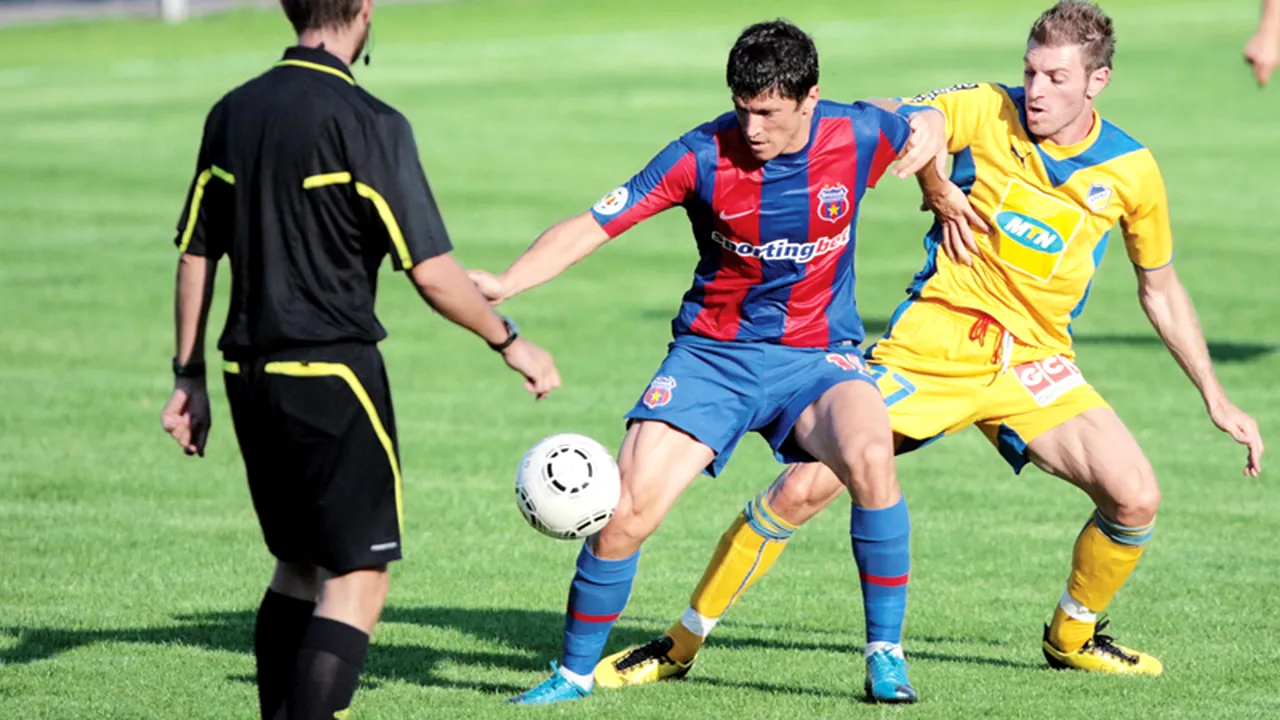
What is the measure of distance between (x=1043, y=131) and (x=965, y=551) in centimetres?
261

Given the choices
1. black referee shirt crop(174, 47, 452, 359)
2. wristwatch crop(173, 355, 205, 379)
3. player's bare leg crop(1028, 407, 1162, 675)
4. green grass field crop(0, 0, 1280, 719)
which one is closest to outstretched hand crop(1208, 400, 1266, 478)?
player's bare leg crop(1028, 407, 1162, 675)

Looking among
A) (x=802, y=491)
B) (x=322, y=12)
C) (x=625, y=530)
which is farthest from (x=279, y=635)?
(x=802, y=491)

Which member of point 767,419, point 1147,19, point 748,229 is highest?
point 748,229

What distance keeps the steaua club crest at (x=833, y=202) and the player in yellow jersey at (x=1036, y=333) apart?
21.6 inches

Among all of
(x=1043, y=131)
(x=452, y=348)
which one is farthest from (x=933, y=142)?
(x=452, y=348)

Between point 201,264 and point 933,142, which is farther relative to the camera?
point 933,142

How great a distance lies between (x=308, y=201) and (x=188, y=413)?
87 centimetres

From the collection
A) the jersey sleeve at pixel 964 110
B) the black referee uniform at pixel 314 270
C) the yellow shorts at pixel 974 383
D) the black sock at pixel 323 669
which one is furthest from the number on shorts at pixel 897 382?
the black sock at pixel 323 669

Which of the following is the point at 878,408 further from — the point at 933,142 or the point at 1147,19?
the point at 1147,19

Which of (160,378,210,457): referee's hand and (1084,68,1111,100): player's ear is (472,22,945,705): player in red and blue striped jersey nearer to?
(1084,68,1111,100): player's ear

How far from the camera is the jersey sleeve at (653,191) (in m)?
Result: 6.93

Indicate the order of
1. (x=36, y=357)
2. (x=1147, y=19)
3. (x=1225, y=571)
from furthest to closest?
1. (x=1147, y=19)
2. (x=36, y=357)
3. (x=1225, y=571)

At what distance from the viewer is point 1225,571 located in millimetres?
8961

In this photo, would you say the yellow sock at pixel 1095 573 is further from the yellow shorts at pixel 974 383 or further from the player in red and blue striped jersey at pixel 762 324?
the player in red and blue striped jersey at pixel 762 324
